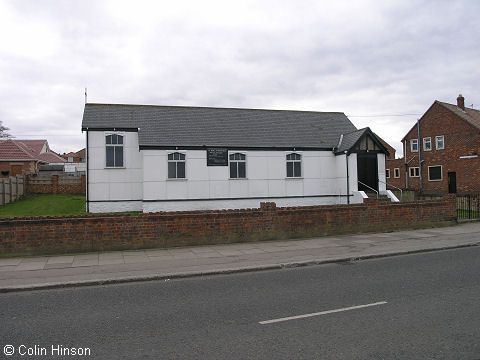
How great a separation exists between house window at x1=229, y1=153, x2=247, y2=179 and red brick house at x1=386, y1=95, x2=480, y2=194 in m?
19.4

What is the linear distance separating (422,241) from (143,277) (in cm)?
1003

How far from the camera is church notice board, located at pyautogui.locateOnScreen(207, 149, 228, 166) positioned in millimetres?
22797

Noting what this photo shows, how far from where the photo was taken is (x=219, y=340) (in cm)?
507

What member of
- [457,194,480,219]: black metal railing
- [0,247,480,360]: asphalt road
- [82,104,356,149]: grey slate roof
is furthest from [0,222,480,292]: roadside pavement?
[82,104,356,149]: grey slate roof

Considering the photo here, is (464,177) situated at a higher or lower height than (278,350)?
higher

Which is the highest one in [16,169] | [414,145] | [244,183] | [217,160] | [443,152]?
[414,145]

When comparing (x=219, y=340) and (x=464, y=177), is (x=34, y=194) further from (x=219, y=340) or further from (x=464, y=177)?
(x=464, y=177)

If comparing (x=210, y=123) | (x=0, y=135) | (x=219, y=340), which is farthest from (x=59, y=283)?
(x=0, y=135)

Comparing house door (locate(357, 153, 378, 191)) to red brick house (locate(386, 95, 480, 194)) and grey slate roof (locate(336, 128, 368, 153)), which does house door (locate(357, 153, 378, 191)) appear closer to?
grey slate roof (locate(336, 128, 368, 153))

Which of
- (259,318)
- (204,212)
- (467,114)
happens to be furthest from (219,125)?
(467,114)

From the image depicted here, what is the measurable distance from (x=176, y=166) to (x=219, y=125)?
4345 mm

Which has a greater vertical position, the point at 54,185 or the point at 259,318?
the point at 54,185

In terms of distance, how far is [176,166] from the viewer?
22219mm

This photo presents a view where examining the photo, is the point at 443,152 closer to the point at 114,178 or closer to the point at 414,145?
the point at 414,145
